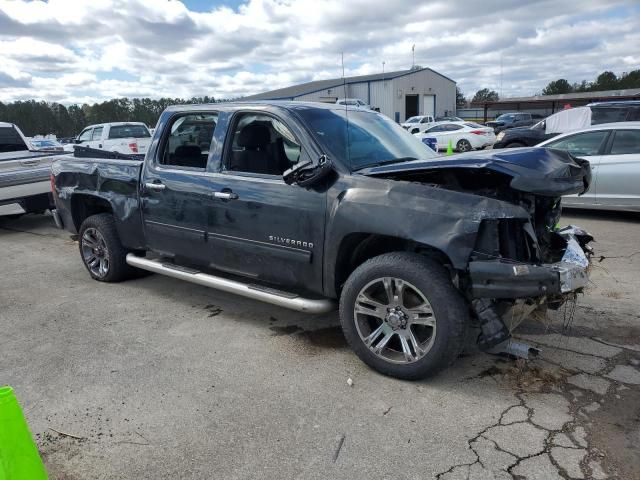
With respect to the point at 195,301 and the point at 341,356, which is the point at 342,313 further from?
the point at 195,301

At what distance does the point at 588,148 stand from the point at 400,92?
44980 millimetres

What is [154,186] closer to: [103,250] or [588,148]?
[103,250]

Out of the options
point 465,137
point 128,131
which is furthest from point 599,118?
point 128,131

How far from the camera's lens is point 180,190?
479cm

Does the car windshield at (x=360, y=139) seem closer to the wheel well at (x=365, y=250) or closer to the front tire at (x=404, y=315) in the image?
the wheel well at (x=365, y=250)

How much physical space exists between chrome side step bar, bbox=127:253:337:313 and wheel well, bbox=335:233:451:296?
20 centimetres

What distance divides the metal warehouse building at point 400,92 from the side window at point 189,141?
43.9 meters

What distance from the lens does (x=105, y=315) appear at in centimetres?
507

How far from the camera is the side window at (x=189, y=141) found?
15.8 ft

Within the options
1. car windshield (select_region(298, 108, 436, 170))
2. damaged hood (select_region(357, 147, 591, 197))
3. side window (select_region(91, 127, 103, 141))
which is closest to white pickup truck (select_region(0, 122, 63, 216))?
car windshield (select_region(298, 108, 436, 170))

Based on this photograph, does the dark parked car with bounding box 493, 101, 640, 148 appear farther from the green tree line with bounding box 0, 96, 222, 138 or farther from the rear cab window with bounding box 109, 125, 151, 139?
the green tree line with bounding box 0, 96, 222, 138

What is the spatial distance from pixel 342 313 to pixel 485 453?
4.37ft

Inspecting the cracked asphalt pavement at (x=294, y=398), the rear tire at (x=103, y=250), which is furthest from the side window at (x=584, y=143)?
the rear tire at (x=103, y=250)

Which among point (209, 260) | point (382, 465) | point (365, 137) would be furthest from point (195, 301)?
point (382, 465)
